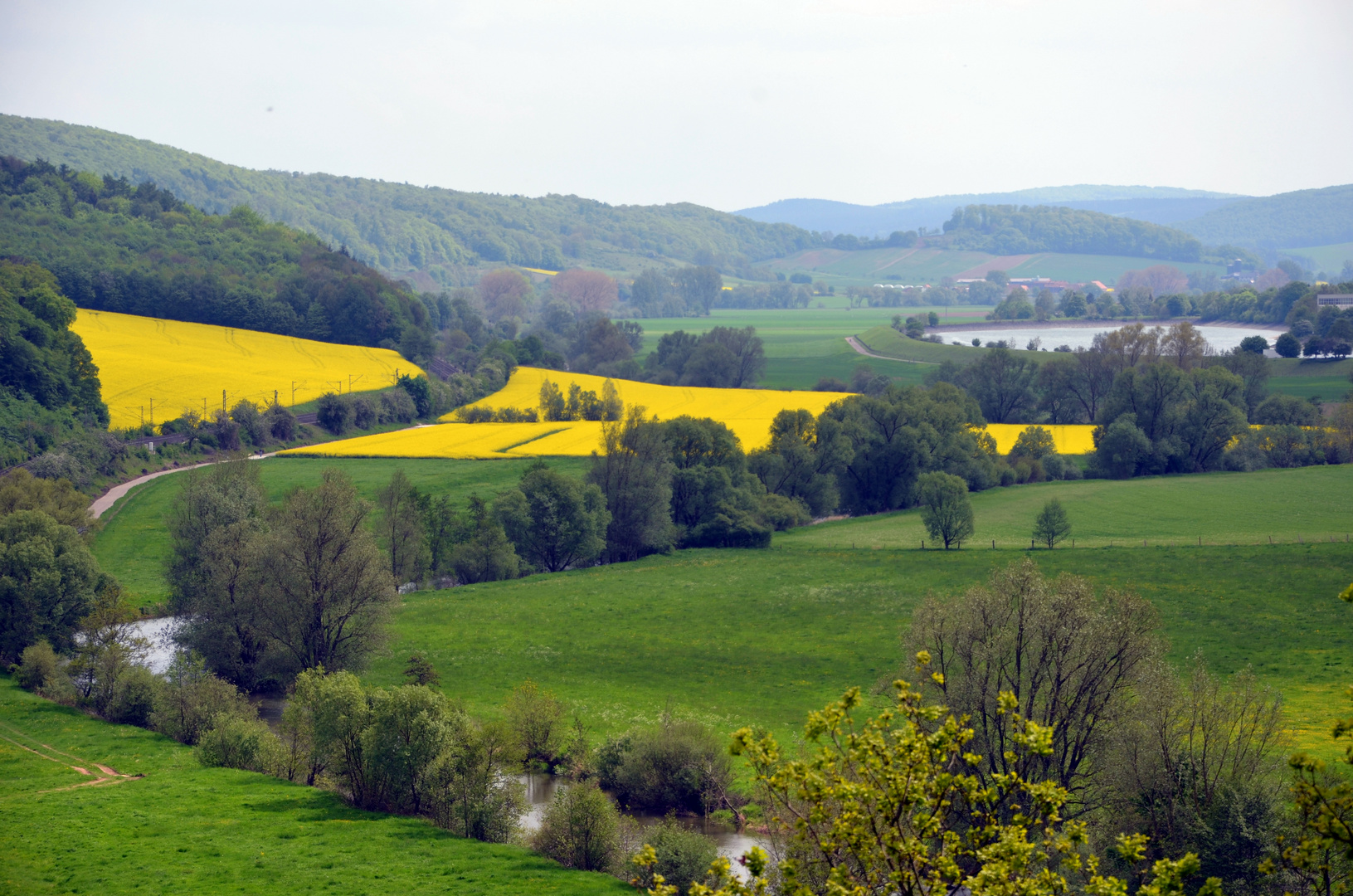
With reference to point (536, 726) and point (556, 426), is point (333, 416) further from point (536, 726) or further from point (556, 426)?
point (536, 726)

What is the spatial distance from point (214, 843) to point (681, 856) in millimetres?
12662

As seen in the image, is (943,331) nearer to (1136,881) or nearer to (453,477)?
(453,477)

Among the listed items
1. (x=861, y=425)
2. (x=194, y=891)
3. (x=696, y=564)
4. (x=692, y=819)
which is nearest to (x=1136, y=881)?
(x=692, y=819)

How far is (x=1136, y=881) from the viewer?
81.8 ft

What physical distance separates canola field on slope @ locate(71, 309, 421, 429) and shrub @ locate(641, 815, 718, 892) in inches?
3038

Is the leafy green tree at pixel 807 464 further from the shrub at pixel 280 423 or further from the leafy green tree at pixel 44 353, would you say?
the leafy green tree at pixel 44 353

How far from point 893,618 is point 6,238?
123 m

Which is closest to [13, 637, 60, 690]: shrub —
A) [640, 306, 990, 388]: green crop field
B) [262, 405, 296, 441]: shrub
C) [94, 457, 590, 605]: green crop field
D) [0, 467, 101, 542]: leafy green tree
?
[94, 457, 590, 605]: green crop field

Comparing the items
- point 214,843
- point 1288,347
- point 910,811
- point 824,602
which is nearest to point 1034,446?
point 824,602

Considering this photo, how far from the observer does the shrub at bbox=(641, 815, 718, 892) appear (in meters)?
26.2

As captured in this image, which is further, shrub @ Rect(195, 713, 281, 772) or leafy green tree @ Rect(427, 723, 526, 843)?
shrub @ Rect(195, 713, 281, 772)

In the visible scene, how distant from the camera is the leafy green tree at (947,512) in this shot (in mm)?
62812

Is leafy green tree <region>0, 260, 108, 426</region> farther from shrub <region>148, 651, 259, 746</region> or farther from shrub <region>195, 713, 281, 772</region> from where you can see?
shrub <region>195, 713, 281, 772</region>

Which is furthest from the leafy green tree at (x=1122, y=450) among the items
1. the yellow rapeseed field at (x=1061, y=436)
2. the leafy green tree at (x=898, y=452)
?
the leafy green tree at (x=898, y=452)
